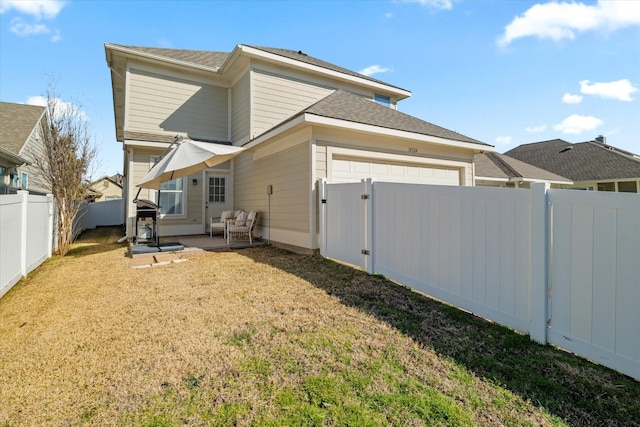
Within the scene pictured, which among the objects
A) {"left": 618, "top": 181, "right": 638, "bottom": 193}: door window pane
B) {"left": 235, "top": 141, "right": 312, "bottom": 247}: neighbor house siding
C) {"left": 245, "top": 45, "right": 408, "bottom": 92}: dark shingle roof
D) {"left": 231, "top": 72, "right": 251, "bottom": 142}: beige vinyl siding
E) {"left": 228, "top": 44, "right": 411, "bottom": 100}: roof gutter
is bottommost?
{"left": 235, "top": 141, "right": 312, "bottom": 247}: neighbor house siding

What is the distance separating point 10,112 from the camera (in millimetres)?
14203

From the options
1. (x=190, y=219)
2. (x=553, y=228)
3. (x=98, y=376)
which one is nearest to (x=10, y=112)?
(x=190, y=219)

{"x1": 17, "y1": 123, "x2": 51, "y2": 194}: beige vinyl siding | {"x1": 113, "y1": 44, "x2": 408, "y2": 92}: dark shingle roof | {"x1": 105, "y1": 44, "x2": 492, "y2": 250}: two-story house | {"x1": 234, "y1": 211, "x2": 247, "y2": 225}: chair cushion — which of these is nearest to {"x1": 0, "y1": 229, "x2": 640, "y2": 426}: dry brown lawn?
{"x1": 105, "y1": 44, "x2": 492, "y2": 250}: two-story house

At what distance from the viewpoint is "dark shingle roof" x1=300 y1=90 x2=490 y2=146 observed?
6942 mm

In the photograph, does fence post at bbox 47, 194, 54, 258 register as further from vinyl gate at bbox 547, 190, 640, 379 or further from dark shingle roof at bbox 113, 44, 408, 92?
vinyl gate at bbox 547, 190, 640, 379

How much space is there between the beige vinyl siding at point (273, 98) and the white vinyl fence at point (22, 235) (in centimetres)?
598

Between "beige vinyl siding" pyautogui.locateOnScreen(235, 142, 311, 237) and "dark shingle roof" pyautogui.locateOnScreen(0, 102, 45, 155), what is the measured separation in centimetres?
972

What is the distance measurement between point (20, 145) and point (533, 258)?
57.3ft

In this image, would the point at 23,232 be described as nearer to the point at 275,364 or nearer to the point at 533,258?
the point at 275,364

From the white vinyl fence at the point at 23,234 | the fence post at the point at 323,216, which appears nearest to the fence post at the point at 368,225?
the fence post at the point at 323,216

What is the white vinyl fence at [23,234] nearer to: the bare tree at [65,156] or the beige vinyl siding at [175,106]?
the bare tree at [65,156]

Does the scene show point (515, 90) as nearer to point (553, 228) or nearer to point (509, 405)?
point (553, 228)

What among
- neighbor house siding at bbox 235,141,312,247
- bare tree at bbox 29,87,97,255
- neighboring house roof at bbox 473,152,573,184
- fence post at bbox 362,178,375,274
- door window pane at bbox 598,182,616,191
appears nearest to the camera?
fence post at bbox 362,178,375,274

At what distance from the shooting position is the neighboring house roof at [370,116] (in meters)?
6.89
